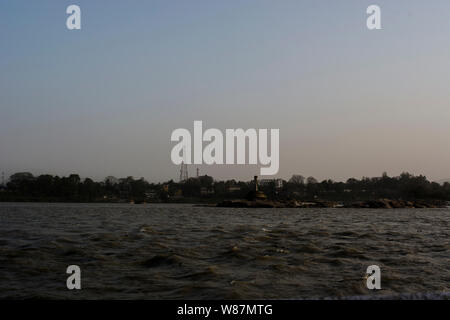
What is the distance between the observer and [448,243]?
22.2 meters

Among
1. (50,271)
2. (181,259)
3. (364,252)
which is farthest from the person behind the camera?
(364,252)

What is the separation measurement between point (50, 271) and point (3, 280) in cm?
165

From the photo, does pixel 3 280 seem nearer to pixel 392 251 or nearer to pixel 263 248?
pixel 263 248
